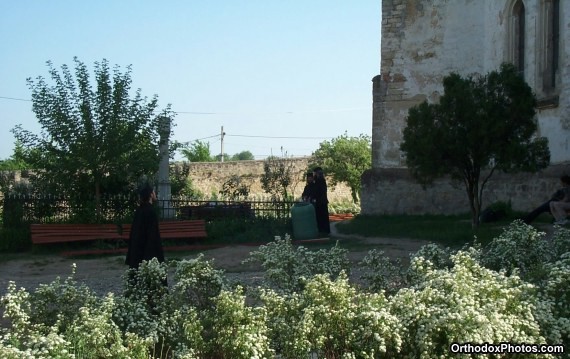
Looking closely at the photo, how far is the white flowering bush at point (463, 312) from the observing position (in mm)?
5383

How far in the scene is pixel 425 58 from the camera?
→ 2139 cm

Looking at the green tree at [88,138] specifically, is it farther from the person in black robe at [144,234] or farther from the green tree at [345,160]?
the green tree at [345,160]

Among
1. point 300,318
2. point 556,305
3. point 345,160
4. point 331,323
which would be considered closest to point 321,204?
point 556,305

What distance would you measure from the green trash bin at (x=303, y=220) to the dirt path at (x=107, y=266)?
1.03 m

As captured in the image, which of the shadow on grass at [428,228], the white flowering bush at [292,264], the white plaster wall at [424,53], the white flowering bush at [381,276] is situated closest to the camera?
the white flowering bush at [292,264]

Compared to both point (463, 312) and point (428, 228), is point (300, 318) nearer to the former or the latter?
point (463, 312)

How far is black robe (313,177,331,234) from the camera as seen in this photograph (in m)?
17.9

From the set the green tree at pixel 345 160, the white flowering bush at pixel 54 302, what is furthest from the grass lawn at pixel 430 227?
the green tree at pixel 345 160

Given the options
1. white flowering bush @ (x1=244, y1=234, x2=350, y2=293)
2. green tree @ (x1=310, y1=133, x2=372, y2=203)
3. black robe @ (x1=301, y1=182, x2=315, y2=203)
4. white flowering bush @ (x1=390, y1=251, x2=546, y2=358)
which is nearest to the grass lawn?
black robe @ (x1=301, y1=182, x2=315, y2=203)

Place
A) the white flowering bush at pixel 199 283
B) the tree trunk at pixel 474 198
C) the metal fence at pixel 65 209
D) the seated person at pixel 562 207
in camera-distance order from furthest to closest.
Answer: the metal fence at pixel 65 209
the tree trunk at pixel 474 198
the seated person at pixel 562 207
the white flowering bush at pixel 199 283

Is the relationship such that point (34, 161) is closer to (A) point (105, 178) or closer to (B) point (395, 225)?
(A) point (105, 178)

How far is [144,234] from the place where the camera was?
875 centimetres

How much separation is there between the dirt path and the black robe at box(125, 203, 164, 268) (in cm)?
184

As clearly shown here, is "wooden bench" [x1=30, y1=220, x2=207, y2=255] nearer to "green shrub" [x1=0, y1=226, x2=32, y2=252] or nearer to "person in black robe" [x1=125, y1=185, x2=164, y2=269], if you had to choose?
"green shrub" [x1=0, y1=226, x2=32, y2=252]
